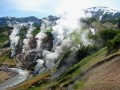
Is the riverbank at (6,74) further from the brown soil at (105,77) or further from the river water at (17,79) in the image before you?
the brown soil at (105,77)

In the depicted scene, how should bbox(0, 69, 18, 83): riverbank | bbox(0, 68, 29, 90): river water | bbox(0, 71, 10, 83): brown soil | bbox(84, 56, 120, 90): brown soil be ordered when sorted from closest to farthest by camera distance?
bbox(84, 56, 120, 90): brown soil
bbox(0, 68, 29, 90): river water
bbox(0, 71, 10, 83): brown soil
bbox(0, 69, 18, 83): riverbank

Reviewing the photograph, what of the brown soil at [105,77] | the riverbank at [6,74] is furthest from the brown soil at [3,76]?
the brown soil at [105,77]

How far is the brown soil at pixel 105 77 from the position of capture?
5765 cm

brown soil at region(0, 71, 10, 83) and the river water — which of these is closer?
the river water

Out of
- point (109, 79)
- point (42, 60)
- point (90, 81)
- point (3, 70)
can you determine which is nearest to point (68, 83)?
point (90, 81)

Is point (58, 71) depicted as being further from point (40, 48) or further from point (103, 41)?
point (40, 48)

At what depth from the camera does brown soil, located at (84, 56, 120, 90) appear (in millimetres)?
57650

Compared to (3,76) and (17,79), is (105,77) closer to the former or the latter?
(17,79)

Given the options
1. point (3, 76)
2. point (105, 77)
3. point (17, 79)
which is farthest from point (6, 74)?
point (105, 77)

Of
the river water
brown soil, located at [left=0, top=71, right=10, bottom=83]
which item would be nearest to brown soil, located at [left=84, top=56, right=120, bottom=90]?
the river water

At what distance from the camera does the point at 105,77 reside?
63.9 meters

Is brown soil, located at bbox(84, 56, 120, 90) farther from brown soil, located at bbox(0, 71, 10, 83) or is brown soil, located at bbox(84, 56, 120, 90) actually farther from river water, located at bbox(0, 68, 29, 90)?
brown soil, located at bbox(0, 71, 10, 83)

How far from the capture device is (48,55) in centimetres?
17188

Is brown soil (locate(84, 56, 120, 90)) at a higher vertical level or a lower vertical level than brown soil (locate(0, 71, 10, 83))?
higher
